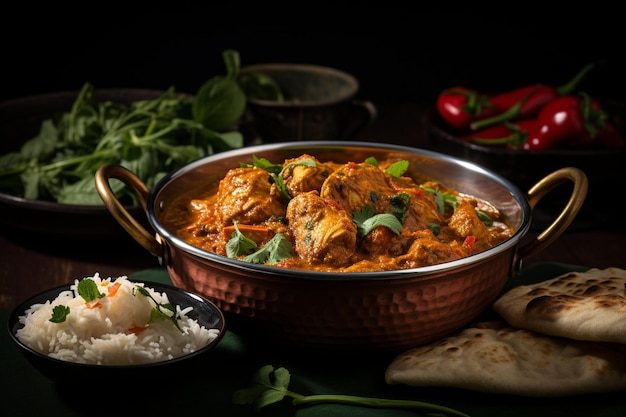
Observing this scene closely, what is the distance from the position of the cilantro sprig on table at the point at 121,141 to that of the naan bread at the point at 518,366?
213 centimetres

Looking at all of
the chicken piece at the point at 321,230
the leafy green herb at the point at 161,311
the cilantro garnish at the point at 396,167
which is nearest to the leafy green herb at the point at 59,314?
the leafy green herb at the point at 161,311

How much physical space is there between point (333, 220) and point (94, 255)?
1.72 meters

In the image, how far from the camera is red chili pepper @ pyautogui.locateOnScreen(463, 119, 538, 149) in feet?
19.1

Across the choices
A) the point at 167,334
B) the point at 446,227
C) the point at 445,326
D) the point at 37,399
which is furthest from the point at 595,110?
the point at 37,399

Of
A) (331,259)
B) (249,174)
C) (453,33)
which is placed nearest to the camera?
(331,259)

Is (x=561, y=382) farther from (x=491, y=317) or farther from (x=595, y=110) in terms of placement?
(x=595, y=110)

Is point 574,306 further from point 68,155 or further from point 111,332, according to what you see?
point 68,155

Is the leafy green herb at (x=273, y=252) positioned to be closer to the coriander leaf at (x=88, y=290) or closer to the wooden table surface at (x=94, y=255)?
the coriander leaf at (x=88, y=290)

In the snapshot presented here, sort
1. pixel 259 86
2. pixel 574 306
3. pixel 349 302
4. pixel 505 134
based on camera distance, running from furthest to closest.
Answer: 1. pixel 259 86
2. pixel 505 134
3. pixel 574 306
4. pixel 349 302

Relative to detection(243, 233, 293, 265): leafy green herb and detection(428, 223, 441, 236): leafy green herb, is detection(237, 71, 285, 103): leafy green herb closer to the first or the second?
detection(428, 223, 441, 236): leafy green herb

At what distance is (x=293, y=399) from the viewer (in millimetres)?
3100

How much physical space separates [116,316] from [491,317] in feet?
5.16

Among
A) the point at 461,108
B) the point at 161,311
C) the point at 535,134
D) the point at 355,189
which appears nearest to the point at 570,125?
the point at 535,134

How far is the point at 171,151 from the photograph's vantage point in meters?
5.00
